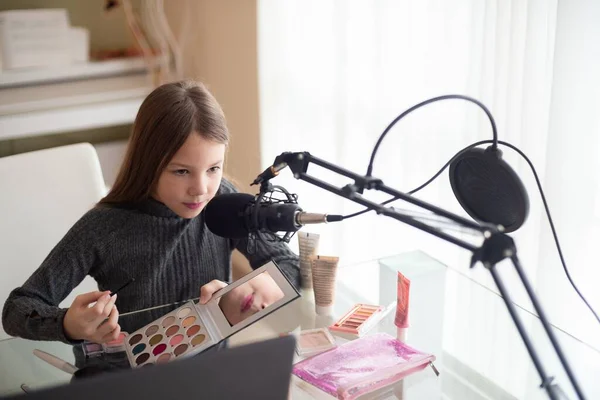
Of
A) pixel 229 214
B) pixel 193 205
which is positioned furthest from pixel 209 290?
pixel 229 214

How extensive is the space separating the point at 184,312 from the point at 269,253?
11.2 inches

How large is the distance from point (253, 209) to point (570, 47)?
0.73 m

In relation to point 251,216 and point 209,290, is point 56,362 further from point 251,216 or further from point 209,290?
point 251,216

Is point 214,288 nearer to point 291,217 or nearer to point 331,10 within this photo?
point 291,217

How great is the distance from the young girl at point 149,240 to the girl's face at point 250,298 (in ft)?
0.18

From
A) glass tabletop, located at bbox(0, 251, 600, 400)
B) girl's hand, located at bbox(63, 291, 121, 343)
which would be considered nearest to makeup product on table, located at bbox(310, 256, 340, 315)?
glass tabletop, located at bbox(0, 251, 600, 400)

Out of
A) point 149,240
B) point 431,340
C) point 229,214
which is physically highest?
point 229,214

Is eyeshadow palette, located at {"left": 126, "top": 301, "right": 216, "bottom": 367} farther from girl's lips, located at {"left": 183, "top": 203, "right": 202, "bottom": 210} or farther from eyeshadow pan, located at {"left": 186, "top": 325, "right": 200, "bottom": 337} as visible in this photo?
girl's lips, located at {"left": 183, "top": 203, "right": 202, "bottom": 210}

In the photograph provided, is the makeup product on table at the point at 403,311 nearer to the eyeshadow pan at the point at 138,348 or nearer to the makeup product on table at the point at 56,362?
the eyeshadow pan at the point at 138,348

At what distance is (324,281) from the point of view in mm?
1400

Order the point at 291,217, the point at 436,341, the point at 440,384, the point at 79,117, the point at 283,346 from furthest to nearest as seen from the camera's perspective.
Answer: the point at 79,117, the point at 436,341, the point at 440,384, the point at 291,217, the point at 283,346

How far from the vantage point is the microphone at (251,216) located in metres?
1.00

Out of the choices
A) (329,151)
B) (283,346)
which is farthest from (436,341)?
(329,151)

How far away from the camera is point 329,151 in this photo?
2271 mm
